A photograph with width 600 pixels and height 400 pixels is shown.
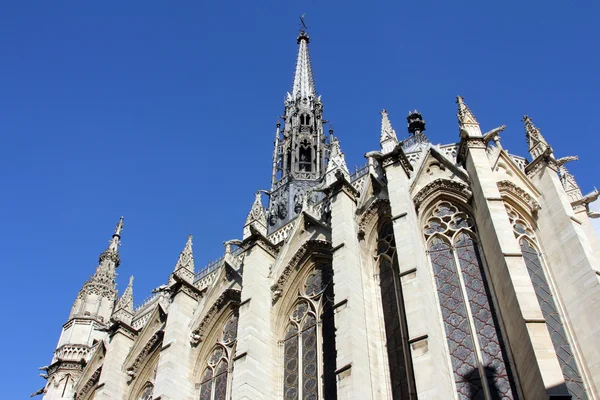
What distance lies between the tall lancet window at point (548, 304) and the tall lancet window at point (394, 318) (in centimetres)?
287

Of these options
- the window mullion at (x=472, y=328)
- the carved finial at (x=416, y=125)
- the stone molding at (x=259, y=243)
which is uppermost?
the carved finial at (x=416, y=125)

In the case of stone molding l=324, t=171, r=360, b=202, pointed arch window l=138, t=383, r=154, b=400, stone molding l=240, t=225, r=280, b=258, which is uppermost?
stone molding l=324, t=171, r=360, b=202

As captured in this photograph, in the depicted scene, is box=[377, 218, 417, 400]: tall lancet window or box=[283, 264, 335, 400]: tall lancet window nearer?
box=[377, 218, 417, 400]: tall lancet window

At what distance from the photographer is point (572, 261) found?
13.2 metres

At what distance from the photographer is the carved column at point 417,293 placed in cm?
1143

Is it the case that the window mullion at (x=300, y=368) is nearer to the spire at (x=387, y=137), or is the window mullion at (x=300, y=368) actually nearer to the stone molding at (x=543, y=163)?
the spire at (x=387, y=137)

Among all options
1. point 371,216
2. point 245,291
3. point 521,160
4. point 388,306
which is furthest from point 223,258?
point 521,160

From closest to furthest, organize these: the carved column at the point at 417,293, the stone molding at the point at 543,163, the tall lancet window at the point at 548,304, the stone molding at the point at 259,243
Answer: the carved column at the point at 417,293, the tall lancet window at the point at 548,304, the stone molding at the point at 543,163, the stone molding at the point at 259,243

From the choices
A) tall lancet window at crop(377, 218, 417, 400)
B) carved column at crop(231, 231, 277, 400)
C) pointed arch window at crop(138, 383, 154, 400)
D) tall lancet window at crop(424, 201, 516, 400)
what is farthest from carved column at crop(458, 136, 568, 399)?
pointed arch window at crop(138, 383, 154, 400)

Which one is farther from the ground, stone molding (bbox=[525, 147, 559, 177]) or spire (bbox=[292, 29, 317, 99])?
spire (bbox=[292, 29, 317, 99])

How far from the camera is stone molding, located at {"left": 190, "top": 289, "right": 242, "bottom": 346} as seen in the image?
1872cm

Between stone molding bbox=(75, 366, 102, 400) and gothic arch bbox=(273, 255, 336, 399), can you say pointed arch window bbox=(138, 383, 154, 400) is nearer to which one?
stone molding bbox=(75, 366, 102, 400)

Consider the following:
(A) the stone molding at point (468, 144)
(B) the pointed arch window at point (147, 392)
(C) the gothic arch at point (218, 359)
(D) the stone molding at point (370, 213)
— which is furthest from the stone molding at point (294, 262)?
(B) the pointed arch window at point (147, 392)

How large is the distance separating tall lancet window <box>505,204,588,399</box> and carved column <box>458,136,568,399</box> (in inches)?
37.5
